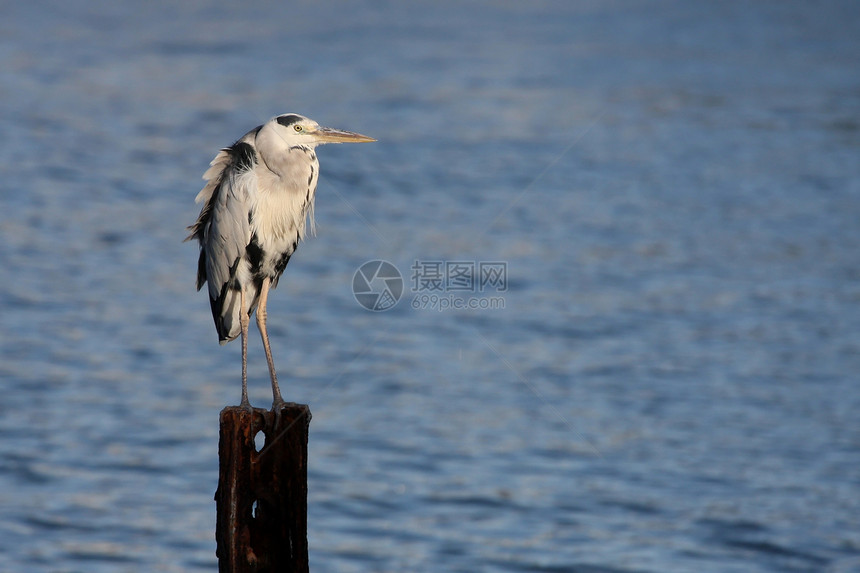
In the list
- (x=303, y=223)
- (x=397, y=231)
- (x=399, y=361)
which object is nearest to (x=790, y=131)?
(x=397, y=231)

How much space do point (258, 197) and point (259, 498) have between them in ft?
6.82

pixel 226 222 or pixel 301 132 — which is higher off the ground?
pixel 301 132

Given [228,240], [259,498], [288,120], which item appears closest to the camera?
[259,498]

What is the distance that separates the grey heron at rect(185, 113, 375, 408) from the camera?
700cm

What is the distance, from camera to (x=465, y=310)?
14.7 meters

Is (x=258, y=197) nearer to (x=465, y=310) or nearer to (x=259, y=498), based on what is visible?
(x=259, y=498)

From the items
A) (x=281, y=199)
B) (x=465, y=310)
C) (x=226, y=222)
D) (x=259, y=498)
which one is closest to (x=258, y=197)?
(x=281, y=199)

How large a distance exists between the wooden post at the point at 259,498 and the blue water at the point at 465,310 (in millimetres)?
3252

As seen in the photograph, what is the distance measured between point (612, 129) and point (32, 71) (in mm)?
12567

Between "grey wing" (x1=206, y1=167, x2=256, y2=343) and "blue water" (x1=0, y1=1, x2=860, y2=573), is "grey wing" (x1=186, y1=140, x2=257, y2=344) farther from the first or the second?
"blue water" (x1=0, y1=1, x2=860, y2=573)

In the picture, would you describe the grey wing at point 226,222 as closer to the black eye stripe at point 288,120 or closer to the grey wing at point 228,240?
the grey wing at point 228,240

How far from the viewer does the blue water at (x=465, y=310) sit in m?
9.79

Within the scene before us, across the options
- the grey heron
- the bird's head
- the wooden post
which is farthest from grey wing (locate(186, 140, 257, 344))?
the wooden post

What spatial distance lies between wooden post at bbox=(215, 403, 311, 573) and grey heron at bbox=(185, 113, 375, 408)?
1136 millimetres
